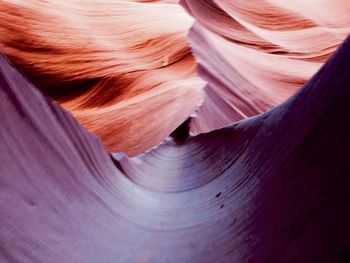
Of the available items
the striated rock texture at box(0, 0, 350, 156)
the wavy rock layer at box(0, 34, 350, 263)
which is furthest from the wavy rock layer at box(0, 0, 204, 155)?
the wavy rock layer at box(0, 34, 350, 263)

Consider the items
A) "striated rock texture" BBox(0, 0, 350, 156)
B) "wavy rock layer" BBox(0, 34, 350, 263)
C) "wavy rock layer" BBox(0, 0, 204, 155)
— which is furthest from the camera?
"wavy rock layer" BBox(0, 0, 204, 155)

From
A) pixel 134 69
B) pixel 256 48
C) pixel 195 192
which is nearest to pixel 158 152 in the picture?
pixel 195 192

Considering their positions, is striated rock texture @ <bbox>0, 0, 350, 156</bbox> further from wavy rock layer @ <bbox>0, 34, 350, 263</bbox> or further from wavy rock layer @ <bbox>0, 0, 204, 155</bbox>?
wavy rock layer @ <bbox>0, 34, 350, 263</bbox>

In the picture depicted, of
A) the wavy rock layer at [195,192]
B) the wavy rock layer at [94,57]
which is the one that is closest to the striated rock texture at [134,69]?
the wavy rock layer at [94,57]

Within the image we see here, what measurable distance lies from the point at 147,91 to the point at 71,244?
29.8 inches

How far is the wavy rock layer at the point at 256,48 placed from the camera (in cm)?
123

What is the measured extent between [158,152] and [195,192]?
233 millimetres

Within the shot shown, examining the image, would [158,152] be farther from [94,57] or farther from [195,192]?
[94,57]

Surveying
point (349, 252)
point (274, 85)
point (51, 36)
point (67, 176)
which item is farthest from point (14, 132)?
point (274, 85)

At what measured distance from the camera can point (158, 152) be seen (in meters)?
0.86

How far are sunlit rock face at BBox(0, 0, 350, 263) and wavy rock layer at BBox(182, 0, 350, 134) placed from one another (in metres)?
0.01

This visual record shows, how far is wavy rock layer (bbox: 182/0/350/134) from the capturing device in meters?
1.23

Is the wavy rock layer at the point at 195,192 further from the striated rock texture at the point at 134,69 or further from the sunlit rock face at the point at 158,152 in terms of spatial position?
the striated rock texture at the point at 134,69

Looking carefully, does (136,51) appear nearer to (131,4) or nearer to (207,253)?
(131,4)
